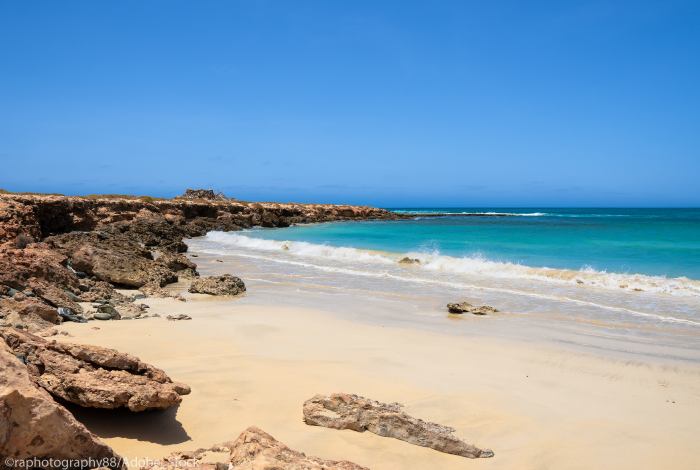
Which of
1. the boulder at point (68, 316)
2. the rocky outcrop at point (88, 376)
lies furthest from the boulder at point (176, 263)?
the rocky outcrop at point (88, 376)

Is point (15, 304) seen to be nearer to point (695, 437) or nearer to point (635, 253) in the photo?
point (695, 437)

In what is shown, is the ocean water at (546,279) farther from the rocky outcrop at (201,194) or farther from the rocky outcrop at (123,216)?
the rocky outcrop at (201,194)

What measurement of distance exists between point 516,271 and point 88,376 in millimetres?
12999

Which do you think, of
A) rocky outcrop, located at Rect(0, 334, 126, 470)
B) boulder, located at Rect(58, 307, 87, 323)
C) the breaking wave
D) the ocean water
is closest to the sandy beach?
boulder, located at Rect(58, 307, 87, 323)

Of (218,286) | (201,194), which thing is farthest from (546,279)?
(201,194)

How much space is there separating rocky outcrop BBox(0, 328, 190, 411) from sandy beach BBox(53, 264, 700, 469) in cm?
20

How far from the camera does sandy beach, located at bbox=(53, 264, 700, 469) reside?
3.02 metres

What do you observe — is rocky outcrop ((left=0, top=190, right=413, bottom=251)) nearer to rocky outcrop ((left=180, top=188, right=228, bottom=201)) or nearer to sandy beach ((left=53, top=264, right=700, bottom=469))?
sandy beach ((left=53, top=264, right=700, bottom=469))

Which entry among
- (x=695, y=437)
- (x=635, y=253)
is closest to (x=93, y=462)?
(x=695, y=437)

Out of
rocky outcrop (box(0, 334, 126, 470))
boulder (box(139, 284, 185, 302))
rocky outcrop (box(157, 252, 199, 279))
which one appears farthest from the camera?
rocky outcrop (box(157, 252, 199, 279))

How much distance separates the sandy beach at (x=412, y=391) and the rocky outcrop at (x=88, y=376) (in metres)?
0.20

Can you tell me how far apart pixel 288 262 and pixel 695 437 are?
1371cm

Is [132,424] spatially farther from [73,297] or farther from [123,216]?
[123,216]

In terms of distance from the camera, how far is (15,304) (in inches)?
199
